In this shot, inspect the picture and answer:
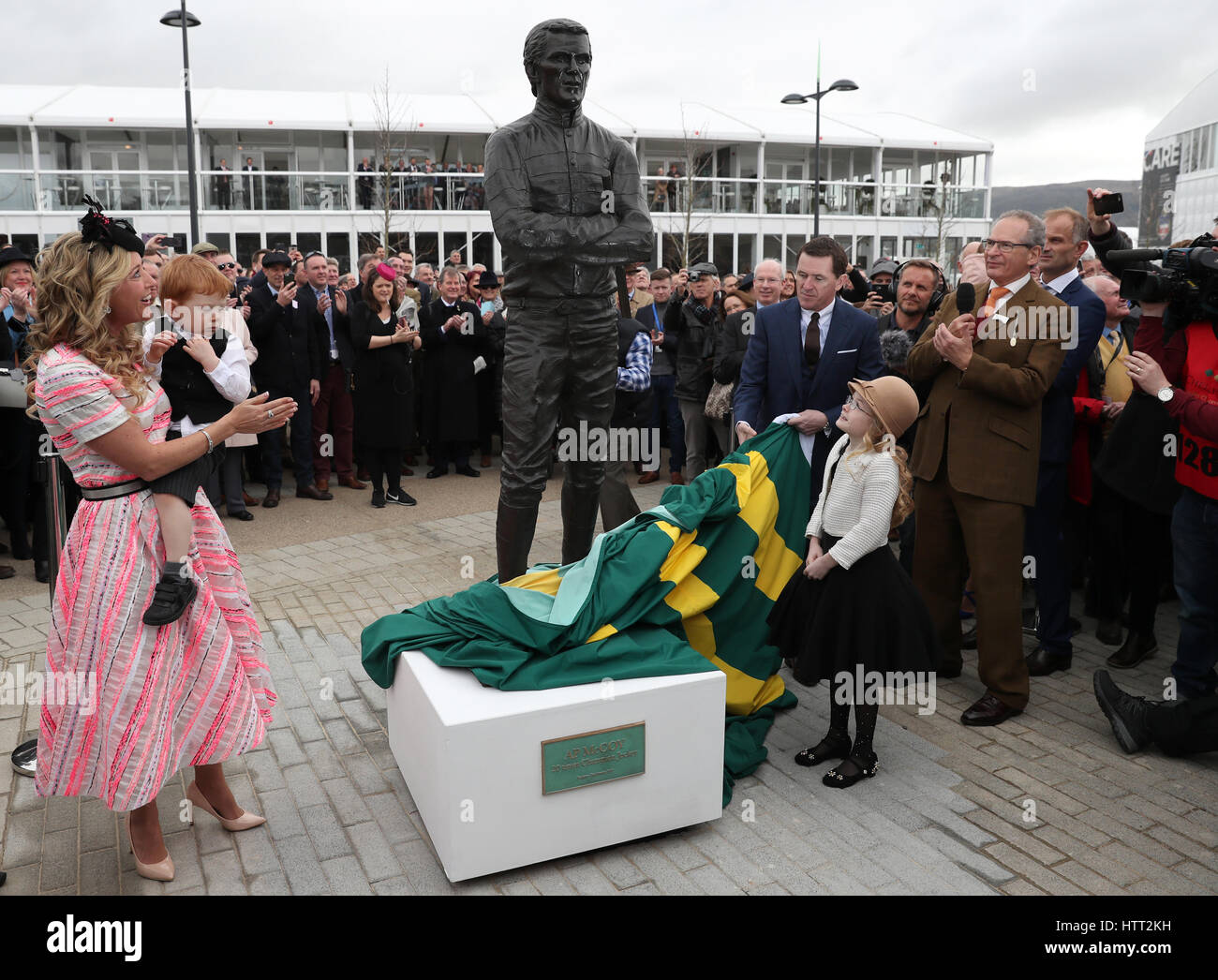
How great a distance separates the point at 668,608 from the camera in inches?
150

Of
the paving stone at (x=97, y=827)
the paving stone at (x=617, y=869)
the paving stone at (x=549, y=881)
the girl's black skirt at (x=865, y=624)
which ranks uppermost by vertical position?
the girl's black skirt at (x=865, y=624)

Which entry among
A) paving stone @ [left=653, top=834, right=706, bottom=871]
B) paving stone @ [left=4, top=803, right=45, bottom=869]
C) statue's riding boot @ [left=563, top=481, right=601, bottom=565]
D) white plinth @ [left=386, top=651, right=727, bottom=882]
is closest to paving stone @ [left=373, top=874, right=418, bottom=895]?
white plinth @ [left=386, top=651, right=727, bottom=882]

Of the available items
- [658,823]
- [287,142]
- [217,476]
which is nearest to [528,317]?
[658,823]

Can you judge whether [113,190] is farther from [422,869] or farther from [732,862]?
[732,862]

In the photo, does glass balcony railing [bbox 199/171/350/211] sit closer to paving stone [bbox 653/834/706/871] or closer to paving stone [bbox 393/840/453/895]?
paving stone [bbox 393/840/453/895]

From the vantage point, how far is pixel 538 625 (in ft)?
11.4

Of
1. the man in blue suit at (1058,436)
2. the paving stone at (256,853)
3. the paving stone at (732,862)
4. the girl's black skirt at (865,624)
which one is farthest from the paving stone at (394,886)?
the man in blue suit at (1058,436)

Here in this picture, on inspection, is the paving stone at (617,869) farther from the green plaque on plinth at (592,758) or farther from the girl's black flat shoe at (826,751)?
the girl's black flat shoe at (826,751)

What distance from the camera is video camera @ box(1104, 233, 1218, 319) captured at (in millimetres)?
3918

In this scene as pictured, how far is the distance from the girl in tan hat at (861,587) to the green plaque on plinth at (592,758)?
77 cm

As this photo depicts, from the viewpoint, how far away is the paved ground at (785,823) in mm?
3205

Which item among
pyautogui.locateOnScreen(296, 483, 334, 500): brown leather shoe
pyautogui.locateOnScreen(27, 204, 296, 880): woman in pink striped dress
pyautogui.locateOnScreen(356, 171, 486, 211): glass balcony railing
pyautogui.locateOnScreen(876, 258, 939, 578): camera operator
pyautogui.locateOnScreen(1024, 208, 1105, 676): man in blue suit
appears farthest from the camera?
pyautogui.locateOnScreen(356, 171, 486, 211): glass balcony railing

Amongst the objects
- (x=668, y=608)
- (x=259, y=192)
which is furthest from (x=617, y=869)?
(x=259, y=192)
